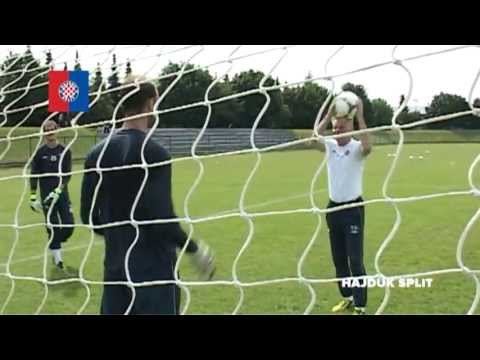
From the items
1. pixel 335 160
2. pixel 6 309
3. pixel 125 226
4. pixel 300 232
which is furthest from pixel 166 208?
pixel 300 232

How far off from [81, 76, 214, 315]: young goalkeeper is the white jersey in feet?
4.20

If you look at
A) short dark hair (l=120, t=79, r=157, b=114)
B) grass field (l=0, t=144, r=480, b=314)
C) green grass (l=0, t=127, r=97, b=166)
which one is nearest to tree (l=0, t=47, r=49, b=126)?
green grass (l=0, t=127, r=97, b=166)

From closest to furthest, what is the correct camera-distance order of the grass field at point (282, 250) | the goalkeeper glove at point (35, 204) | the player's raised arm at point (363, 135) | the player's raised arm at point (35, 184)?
the player's raised arm at point (363, 135), the grass field at point (282, 250), the player's raised arm at point (35, 184), the goalkeeper glove at point (35, 204)

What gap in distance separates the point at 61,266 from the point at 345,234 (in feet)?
8.73

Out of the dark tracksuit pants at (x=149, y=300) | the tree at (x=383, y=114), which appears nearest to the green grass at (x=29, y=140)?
the dark tracksuit pants at (x=149, y=300)

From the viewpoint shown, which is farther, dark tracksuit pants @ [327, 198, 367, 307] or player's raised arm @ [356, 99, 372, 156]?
dark tracksuit pants @ [327, 198, 367, 307]

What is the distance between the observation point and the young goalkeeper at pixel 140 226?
2.40 metres

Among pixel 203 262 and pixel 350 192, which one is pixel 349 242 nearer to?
pixel 350 192

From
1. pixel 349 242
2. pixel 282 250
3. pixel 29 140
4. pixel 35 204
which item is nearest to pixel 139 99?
pixel 349 242

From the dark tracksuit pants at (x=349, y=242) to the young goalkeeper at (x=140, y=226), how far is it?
4.31 feet

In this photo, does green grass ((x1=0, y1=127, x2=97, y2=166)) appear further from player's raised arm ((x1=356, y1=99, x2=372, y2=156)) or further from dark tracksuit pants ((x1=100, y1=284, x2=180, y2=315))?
player's raised arm ((x1=356, y1=99, x2=372, y2=156))

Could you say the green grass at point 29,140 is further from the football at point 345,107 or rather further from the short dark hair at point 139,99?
the football at point 345,107

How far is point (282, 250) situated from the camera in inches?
240

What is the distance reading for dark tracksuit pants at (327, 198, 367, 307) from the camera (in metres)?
3.60
